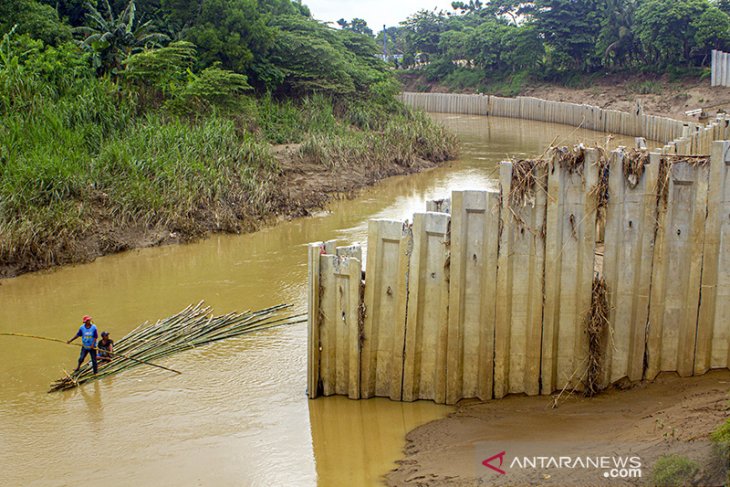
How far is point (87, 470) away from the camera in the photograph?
8836 millimetres

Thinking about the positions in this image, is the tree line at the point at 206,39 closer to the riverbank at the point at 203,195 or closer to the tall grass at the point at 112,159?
the tall grass at the point at 112,159

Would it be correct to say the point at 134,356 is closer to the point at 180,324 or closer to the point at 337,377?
the point at 180,324

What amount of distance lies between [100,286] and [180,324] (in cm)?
344

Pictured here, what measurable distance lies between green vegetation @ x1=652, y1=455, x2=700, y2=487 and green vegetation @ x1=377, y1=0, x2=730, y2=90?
42.7 m

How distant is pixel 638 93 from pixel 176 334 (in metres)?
40.0

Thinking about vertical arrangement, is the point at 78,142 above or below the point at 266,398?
above

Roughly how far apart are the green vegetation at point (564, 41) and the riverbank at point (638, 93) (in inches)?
25.0

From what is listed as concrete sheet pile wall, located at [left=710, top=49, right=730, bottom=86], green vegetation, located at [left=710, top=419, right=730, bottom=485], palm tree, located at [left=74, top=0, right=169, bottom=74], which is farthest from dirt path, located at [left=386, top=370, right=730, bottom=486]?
concrete sheet pile wall, located at [left=710, top=49, right=730, bottom=86]

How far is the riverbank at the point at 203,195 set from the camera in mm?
16547

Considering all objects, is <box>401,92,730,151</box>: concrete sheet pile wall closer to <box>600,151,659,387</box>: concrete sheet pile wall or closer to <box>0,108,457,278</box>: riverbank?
<box>0,108,457,278</box>: riverbank

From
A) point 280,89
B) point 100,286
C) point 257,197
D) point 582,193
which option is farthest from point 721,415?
Answer: point 280,89

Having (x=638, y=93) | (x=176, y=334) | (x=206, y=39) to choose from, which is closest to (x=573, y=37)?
(x=638, y=93)

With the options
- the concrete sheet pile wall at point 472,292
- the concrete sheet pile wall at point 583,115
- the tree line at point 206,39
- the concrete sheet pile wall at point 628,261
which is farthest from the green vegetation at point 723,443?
the tree line at point 206,39

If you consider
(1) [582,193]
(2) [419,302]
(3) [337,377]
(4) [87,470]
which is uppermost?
(1) [582,193]
